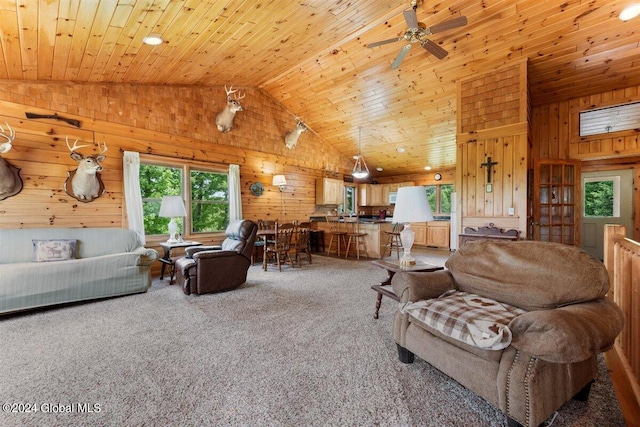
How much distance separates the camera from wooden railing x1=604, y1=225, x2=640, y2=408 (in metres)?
1.79

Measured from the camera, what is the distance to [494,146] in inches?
175

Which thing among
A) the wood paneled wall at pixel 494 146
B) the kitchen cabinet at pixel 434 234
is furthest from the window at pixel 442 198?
the wood paneled wall at pixel 494 146

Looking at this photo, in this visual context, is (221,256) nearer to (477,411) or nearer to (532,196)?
(477,411)

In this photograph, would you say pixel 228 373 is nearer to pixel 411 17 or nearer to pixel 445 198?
pixel 411 17

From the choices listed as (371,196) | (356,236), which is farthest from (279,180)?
(371,196)

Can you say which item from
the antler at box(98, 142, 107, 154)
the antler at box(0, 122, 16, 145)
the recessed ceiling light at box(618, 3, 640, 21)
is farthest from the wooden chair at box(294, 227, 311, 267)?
the recessed ceiling light at box(618, 3, 640, 21)

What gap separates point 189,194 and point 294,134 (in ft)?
9.51

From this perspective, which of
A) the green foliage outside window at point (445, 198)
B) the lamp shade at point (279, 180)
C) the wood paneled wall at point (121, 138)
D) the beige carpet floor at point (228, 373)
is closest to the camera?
the beige carpet floor at point (228, 373)

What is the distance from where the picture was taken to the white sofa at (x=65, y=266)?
10.2ft

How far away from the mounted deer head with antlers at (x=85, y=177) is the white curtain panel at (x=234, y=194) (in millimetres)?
2199

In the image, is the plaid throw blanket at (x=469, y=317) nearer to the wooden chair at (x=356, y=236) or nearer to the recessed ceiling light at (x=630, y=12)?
the recessed ceiling light at (x=630, y=12)

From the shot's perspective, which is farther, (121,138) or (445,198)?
(445,198)

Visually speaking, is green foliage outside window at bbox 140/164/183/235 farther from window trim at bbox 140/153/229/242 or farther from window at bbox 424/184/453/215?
window at bbox 424/184/453/215

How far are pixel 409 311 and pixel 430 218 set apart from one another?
0.98m
